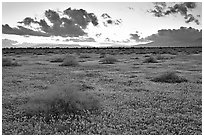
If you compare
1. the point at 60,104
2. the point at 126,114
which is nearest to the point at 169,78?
the point at 126,114

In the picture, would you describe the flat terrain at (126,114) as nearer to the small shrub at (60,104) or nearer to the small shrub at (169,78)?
the small shrub at (60,104)

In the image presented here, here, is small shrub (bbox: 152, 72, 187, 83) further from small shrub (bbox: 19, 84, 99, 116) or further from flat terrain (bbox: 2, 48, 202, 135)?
small shrub (bbox: 19, 84, 99, 116)

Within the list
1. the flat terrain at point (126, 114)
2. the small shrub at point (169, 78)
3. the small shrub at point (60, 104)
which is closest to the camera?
the flat terrain at point (126, 114)

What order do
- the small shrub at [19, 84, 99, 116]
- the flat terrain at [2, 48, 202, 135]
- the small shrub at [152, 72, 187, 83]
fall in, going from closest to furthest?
the flat terrain at [2, 48, 202, 135]
the small shrub at [19, 84, 99, 116]
the small shrub at [152, 72, 187, 83]

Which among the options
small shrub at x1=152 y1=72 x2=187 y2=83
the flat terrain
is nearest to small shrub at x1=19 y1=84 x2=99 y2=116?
the flat terrain

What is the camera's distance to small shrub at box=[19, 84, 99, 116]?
32.7 ft

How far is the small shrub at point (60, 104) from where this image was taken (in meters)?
9.95

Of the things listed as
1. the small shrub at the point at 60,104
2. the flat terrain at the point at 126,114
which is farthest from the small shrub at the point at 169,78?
the small shrub at the point at 60,104

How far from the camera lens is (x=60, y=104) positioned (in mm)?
10312

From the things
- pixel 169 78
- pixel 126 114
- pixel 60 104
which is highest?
pixel 60 104

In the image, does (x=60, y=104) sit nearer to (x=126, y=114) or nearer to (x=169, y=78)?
(x=126, y=114)

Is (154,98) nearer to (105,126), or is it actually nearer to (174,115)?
(174,115)

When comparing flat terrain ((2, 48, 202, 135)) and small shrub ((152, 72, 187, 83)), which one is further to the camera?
small shrub ((152, 72, 187, 83))

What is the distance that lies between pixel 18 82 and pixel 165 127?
11.3 meters
